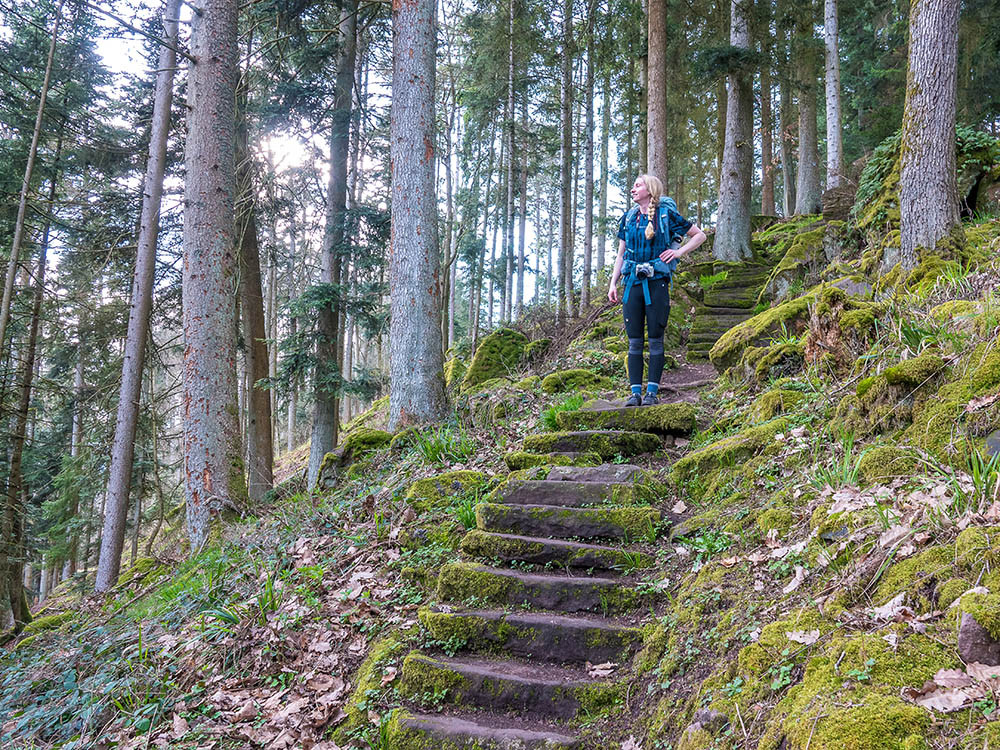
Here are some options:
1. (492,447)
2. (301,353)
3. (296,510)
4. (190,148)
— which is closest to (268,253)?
(301,353)

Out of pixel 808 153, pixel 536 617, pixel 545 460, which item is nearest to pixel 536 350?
pixel 545 460

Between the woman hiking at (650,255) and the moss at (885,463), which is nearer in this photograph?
the moss at (885,463)

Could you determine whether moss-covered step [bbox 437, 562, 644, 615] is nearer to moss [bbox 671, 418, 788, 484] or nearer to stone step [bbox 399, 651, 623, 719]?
stone step [bbox 399, 651, 623, 719]

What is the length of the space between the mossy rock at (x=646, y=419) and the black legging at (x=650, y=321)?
1.12 ft

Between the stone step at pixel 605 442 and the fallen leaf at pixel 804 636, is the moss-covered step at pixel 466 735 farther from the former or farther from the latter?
the stone step at pixel 605 442

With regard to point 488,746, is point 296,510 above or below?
above

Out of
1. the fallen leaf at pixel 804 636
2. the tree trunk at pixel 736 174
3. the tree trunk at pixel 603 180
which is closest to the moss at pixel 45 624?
the fallen leaf at pixel 804 636

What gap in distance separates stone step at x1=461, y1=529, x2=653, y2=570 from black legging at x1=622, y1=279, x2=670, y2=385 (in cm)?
229

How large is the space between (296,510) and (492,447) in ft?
7.79

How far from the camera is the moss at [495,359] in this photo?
10562mm

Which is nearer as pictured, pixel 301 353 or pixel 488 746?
pixel 488 746

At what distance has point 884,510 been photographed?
2.66 metres

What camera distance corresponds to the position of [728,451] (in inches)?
175

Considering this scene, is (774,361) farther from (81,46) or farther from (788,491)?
(81,46)
